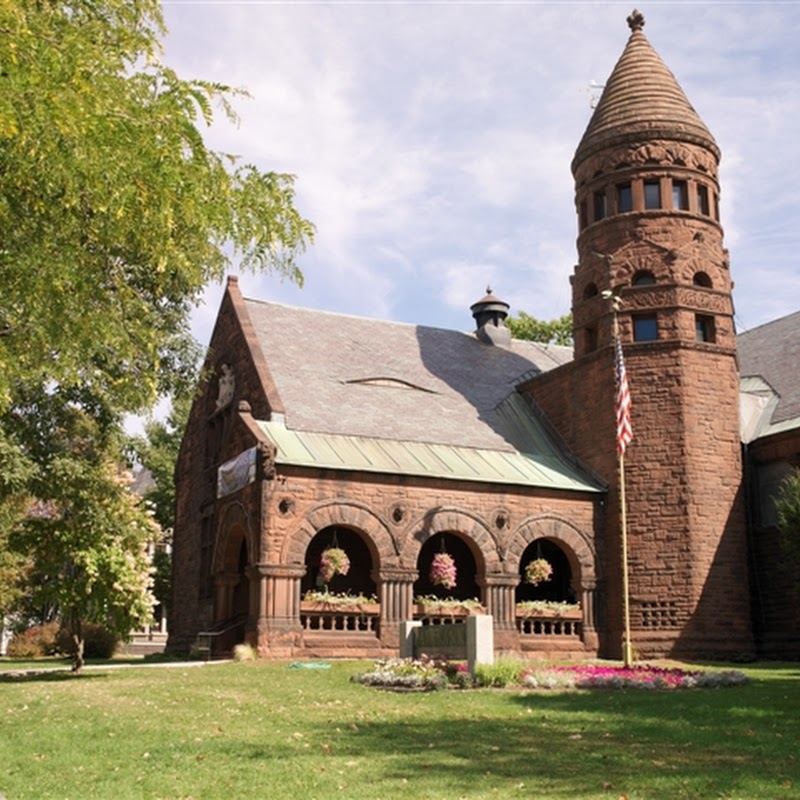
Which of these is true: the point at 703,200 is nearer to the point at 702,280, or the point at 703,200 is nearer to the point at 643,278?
the point at 702,280

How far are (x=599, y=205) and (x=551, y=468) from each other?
336 inches

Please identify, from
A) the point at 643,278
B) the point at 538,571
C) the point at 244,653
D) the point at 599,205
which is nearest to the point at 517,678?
the point at 244,653

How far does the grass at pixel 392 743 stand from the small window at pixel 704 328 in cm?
1484

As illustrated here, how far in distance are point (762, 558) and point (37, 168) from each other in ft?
82.0

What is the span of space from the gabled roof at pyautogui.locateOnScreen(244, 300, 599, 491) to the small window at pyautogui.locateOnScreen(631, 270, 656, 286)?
5.90 metres

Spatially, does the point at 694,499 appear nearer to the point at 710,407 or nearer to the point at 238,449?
the point at 710,407

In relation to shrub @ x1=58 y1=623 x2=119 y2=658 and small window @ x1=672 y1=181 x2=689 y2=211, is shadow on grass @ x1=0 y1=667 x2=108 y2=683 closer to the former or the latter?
shrub @ x1=58 y1=623 x2=119 y2=658

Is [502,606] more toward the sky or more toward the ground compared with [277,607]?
more toward the sky

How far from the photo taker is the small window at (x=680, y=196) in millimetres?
31141

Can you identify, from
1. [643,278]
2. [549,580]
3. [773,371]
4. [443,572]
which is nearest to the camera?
[443,572]

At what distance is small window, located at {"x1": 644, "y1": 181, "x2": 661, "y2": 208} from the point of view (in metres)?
31.1

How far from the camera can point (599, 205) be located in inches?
1268

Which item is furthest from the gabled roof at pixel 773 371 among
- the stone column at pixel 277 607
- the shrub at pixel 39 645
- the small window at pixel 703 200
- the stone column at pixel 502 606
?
the shrub at pixel 39 645

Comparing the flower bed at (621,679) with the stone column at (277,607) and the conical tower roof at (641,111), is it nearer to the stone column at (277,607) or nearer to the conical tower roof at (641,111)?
the stone column at (277,607)
